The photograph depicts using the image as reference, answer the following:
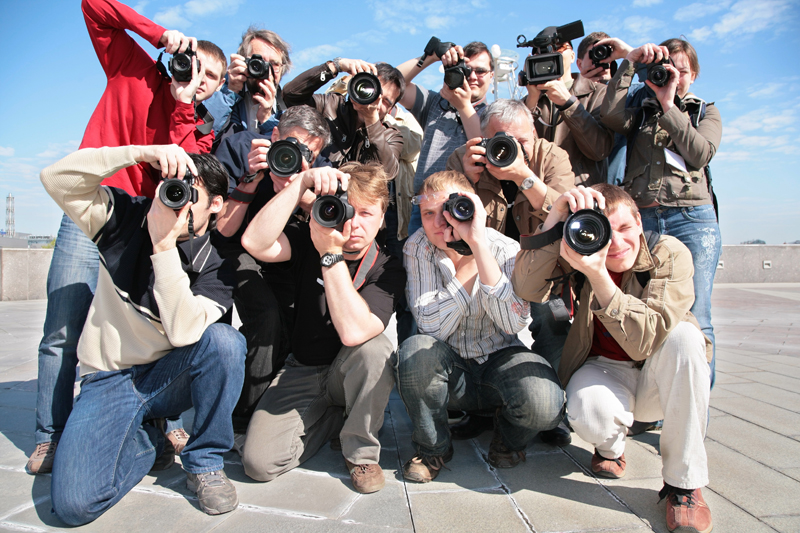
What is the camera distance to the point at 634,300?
1948 millimetres

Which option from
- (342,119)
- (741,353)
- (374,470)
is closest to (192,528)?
(374,470)

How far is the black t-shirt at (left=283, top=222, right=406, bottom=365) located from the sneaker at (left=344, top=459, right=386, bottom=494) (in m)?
0.56

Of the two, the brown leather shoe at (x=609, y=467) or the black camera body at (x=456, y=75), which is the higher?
the black camera body at (x=456, y=75)

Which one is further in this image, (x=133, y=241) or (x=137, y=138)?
(x=137, y=138)

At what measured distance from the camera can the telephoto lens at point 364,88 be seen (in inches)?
110

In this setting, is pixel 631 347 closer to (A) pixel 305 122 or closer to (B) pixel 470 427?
(B) pixel 470 427

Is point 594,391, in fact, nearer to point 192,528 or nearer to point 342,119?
point 192,528

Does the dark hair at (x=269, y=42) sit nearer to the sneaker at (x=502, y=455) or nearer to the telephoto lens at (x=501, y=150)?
the telephoto lens at (x=501, y=150)

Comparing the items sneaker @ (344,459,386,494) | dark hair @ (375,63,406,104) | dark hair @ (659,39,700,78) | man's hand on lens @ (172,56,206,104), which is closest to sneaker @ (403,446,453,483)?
sneaker @ (344,459,386,494)

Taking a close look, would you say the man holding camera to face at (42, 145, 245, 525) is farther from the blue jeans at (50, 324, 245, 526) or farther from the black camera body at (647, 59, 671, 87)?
the black camera body at (647, 59, 671, 87)

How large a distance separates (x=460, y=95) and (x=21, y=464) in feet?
9.50

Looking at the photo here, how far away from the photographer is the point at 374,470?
2.06 m

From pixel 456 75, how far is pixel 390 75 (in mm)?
412

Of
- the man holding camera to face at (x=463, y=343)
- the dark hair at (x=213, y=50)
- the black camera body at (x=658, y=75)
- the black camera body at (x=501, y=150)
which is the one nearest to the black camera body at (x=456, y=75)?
the black camera body at (x=501, y=150)
